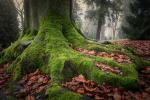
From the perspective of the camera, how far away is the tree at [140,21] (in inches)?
616

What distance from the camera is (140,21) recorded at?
52.5 feet

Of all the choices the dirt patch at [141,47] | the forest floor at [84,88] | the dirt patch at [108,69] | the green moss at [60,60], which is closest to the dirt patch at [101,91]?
the forest floor at [84,88]

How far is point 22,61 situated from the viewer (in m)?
5.65

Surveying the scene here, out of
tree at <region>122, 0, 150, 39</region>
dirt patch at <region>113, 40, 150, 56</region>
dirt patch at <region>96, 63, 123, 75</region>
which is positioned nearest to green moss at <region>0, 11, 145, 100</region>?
dirt patch at <region>96, 63, 123, 75</region>

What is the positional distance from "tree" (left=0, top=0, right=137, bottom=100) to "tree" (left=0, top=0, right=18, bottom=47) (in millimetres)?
5401

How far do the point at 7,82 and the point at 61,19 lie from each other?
2637mm

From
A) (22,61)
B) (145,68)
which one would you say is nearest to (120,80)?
(145,68)

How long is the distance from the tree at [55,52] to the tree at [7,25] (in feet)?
17.7

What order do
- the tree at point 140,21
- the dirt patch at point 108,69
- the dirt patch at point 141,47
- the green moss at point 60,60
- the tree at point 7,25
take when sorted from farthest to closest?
the tree at point 140,21 < the tree at point 7,25 < the dirt patch at point 141,47 < the dirt patch at point 108,69 < the green moss at point 60,60

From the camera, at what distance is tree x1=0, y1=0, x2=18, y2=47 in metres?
13.4

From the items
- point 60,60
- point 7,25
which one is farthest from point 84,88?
point 7,25

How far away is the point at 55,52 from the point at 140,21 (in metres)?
11.9

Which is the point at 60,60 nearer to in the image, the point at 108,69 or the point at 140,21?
the point at 108,69

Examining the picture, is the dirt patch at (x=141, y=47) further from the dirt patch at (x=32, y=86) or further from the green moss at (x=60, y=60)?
the dirt patch at (x=32, y=86)
